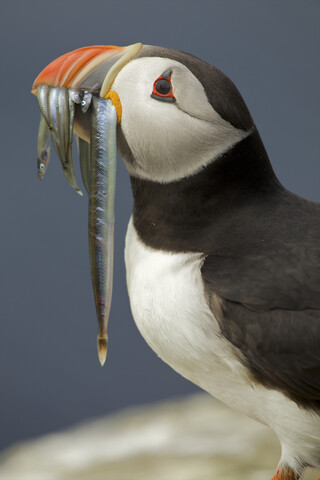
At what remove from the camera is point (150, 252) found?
160 cm

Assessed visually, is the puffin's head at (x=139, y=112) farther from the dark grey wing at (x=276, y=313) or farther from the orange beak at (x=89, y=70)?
the dark grey wing at (x=276, y=313)

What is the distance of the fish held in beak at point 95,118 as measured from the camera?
1.48 m

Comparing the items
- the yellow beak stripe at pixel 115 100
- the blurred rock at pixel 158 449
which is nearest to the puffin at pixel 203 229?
the yellow beak stripe at pixel 115 100

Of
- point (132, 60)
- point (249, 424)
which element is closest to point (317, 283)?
point (132, 60)

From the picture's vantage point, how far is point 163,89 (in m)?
1.43

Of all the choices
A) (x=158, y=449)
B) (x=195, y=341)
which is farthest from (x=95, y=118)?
(x=158, y=449)

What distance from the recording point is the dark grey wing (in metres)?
1.41

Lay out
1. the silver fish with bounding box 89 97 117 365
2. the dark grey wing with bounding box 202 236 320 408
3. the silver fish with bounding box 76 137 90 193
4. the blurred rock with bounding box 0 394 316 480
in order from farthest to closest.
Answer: the blurred rock with bounding box 0 394 316 480, the silver fish with bounding box 76 137 90 193, the silver fish with bounding box 89 97 117 365, the dark grey wing with bounding box 202 236 320 408

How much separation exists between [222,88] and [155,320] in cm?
49

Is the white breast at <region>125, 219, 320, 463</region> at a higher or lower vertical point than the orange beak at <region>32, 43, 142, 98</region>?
lower

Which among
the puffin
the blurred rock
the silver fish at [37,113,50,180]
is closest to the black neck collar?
the puffin

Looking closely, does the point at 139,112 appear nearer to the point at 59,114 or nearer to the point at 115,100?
the point at 115,100

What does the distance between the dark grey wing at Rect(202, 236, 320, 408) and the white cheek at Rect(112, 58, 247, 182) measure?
0.23 metres

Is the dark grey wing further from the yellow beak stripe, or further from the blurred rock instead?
the blurred rock
